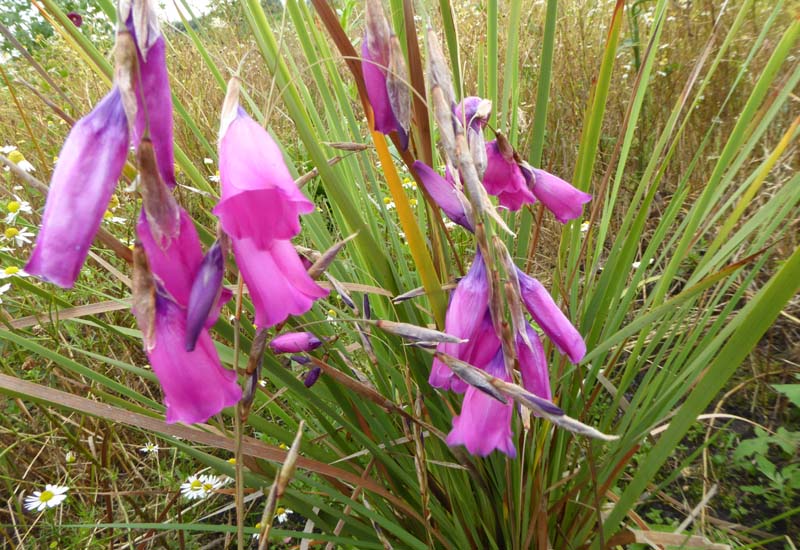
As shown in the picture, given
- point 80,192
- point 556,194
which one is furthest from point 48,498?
point 556,194

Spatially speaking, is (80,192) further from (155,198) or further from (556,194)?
(556,194)

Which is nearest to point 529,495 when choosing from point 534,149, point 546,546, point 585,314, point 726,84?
point 546,546

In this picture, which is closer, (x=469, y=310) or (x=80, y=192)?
(x=80, y=192)

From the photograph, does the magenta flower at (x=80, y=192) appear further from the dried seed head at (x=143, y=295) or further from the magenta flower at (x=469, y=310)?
the magenta flower at (x=469, y=310)

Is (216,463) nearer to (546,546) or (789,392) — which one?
(546,546)

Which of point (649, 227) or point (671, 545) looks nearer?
point (671, 545)

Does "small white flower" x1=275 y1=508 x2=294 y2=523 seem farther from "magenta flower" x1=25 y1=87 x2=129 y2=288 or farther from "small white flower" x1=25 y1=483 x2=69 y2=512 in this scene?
"magenta flower" x1=25 y1=87 x2=129 y2=288

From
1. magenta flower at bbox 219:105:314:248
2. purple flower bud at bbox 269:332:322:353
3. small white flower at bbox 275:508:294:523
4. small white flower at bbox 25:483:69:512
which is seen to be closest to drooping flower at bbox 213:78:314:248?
magenta flower at bbox 219:105:314:248
